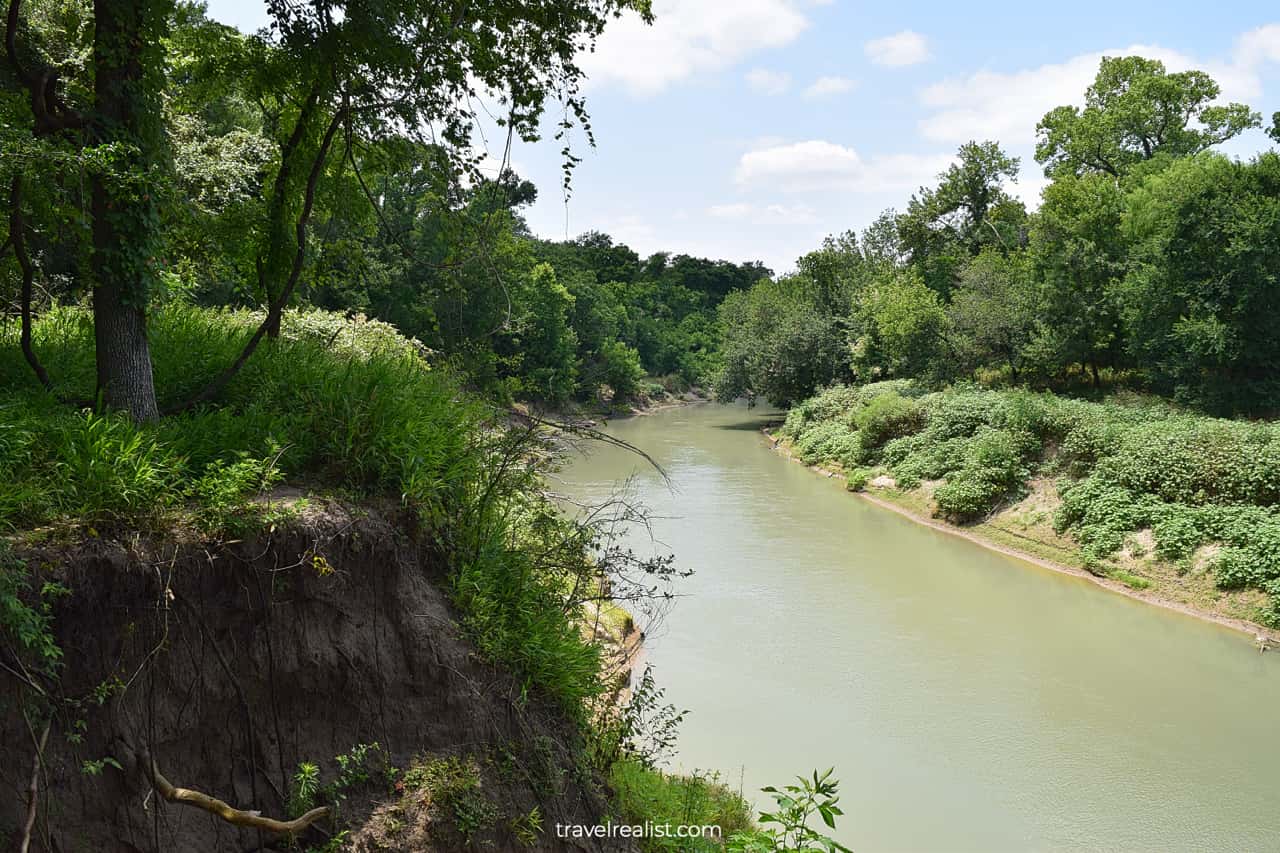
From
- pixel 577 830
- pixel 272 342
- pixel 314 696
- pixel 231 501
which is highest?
pixel 272 342

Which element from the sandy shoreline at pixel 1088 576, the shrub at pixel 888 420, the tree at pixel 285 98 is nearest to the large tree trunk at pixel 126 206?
the tree at pixel 285 98

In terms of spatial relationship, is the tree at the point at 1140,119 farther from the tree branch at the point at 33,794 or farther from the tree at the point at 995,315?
the tree branch at the point at 33,794

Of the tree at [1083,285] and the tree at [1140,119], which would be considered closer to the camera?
the tree at [1083,285]

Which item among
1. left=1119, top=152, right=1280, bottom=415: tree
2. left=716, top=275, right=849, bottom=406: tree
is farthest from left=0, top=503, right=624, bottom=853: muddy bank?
left=716, top=275, right=849, bottom=406: tree

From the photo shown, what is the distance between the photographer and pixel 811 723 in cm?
994

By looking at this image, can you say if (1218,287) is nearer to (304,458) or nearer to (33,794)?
(304,458)

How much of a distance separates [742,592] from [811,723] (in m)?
4.78

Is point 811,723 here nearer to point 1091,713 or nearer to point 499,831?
point 1091,713

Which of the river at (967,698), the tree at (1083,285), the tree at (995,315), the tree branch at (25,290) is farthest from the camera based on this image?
the tree at (995,315)

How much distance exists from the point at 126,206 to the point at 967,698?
11.1 meters

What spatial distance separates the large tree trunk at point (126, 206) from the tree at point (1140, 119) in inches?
1486

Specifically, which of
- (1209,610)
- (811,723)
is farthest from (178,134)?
(1209,610)

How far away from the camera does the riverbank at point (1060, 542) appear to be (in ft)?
43.6

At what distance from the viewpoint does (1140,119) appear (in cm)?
3450
